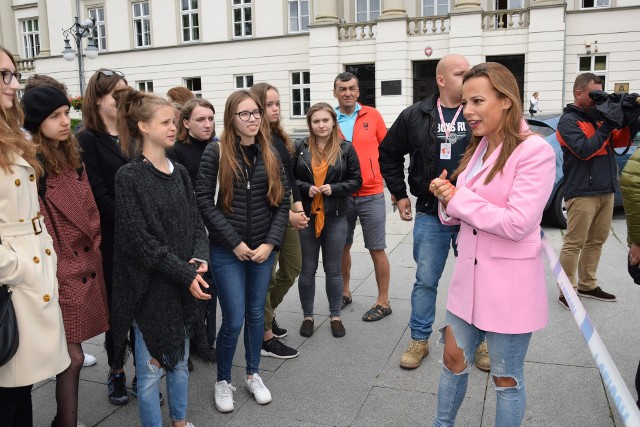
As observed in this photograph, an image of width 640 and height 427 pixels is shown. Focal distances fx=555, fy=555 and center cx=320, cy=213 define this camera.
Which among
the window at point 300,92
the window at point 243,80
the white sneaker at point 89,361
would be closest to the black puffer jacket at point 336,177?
the white sneaker at point 89,361

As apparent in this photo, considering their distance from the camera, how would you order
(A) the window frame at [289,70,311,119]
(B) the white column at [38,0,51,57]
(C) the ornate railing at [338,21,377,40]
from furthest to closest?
(B) the white column at [38,0,51,57] < (A) the window frame at [289,70,311,119] < (C) the ornate railing at [338,21,377,40]

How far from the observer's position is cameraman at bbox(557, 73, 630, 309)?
16.2 ft

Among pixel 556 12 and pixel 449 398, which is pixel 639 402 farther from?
pixel 556 12

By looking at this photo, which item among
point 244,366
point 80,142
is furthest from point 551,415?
point 80,142

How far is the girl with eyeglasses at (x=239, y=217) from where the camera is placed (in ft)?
10.8

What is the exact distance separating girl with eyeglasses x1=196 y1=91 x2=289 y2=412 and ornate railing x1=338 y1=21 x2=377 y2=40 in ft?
71.5

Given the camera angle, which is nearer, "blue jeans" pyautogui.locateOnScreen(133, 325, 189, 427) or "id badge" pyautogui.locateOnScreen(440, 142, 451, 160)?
"blue jeans" pyautogui.locateOnScreen(133, 325, 189, 427)

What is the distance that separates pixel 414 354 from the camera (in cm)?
389

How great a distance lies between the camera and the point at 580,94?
197 inches

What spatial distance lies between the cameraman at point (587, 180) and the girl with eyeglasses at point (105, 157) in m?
3.77

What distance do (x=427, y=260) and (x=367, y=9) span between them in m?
23.2

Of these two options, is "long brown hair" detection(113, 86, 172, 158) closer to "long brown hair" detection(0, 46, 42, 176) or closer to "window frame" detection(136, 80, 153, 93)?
"long brown hair" detection(0, 46, 42, 176)

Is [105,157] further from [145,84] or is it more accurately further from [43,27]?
[43,27]

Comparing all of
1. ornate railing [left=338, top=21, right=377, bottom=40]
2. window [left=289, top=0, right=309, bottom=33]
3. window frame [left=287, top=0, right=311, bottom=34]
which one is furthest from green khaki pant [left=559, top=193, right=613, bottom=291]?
window [left=289, top=0, right=309, bottom=33]
